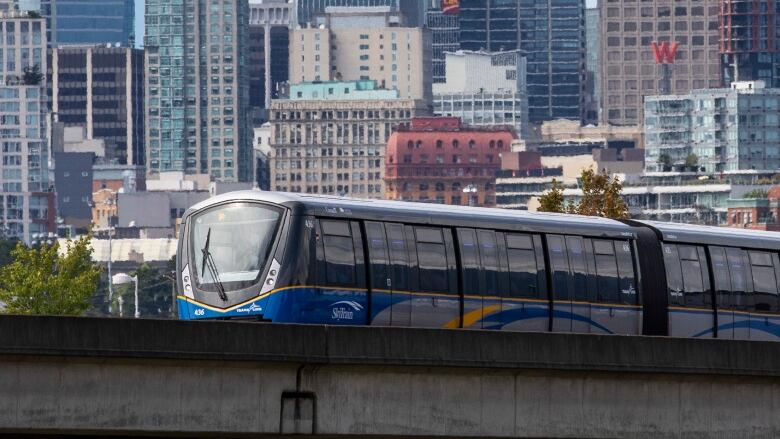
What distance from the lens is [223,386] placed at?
31.8m

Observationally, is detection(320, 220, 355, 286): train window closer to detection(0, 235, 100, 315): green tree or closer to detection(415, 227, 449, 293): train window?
detection(415, 227, 449, 293): train window

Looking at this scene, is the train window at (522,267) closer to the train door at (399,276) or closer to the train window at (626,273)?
the train window at (626,273)

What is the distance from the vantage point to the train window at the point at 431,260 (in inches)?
1623

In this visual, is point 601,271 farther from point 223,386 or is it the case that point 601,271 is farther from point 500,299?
point 223,386

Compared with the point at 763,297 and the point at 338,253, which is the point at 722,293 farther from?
the point at 338,253

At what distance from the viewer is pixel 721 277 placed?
152ft

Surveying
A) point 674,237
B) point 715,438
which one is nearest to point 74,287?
point 674,237

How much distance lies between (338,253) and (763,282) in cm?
1069

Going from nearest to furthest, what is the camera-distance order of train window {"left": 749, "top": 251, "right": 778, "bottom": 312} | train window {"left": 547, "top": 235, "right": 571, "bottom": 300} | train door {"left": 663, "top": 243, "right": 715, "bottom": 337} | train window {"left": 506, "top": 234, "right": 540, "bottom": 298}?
train window {"left": 506, "top": 234, "right": 540, "bottom": 298} < train window {"left": 547, "top": 235, "right": 571, "bottom": 300} < train door {"left": 663, "top": 243, "right": 715, "bottom": 337} < train window {"left": 749, "top": 251, "right": 778, "bottom": 312}

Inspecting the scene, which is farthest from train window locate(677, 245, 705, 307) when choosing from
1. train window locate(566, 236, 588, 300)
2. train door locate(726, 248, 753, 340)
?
train window locate(566, 236, 588, 300)

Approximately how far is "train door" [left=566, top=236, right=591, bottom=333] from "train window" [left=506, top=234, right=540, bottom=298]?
869mm

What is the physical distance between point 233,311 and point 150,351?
867cm

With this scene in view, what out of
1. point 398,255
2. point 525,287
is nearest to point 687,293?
point 525,287

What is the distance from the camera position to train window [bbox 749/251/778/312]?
46938mm
